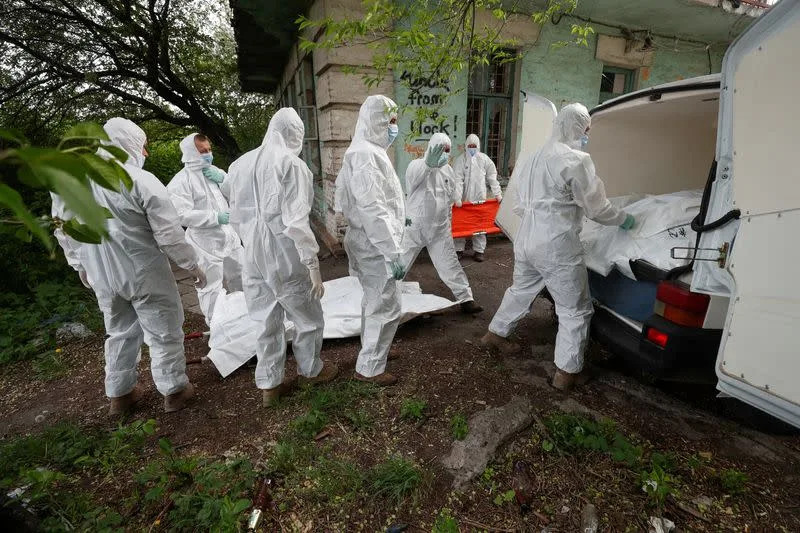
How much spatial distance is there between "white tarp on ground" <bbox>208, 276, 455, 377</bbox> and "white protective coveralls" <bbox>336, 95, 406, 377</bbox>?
630mm

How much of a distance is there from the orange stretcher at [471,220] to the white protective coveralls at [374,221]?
3.20 meters

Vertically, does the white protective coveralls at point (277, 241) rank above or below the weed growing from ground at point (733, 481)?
above

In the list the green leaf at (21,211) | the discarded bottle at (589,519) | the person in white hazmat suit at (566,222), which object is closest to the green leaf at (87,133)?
the green leaf at (21,211)

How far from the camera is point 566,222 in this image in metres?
2.55

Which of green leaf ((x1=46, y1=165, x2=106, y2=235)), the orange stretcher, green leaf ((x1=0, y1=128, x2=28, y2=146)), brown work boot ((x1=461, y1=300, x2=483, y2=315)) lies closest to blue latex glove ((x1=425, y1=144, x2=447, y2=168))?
brown work boot ((x1=461, y1=300, x2=483, y2=315))

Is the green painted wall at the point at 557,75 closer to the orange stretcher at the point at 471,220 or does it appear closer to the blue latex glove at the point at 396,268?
the orange stretcher at the point at 471,220

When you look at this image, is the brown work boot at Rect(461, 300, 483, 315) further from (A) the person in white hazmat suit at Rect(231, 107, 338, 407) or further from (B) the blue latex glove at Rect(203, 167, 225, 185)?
(B) the blue latex glove at Rect(203, 167, 225, 185)

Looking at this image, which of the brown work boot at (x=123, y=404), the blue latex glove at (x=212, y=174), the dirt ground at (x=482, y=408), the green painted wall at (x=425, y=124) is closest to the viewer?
the dirt ground at (x=482, y=408)

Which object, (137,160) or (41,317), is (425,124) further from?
(41,317)

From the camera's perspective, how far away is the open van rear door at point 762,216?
1.40 meters

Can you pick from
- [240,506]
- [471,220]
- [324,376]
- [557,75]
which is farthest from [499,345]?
[557,75]

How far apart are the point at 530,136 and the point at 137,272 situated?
3.47 meters

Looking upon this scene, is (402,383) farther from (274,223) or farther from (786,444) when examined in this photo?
(786,444)

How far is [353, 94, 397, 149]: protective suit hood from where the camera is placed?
8.66 feet
